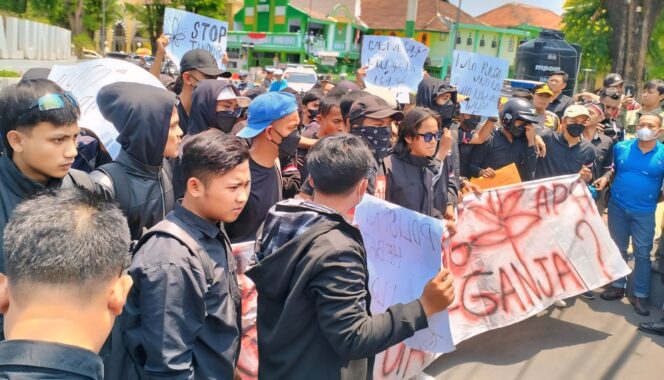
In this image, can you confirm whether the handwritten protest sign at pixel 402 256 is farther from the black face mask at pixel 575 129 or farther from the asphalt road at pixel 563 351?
the black face mask at pixel 575 129

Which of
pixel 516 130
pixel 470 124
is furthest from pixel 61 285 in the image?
pixel 470 124

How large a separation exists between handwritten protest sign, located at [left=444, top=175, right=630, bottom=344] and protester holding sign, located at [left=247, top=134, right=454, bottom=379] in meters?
1.92

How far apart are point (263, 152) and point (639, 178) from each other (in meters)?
3.97

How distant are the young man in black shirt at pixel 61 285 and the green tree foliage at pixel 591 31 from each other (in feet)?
100

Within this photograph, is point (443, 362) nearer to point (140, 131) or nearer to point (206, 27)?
point (140, 131)

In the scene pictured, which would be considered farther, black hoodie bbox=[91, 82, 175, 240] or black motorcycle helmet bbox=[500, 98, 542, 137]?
black motorcycle helmet bbox=[500, 98, 542, 137]

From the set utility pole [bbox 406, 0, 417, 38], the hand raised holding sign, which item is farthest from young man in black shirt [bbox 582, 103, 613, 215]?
utility pole [bbox 406, 0, 417, 38]

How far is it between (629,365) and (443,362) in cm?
145

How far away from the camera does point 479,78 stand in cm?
536

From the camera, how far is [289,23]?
49.6 m

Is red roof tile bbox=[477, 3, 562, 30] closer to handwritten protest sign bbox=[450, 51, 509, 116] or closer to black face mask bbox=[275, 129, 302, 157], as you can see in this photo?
handwritten protest sign bbox=[450, 51, 509, 116]

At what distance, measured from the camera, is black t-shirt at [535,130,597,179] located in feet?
16.9

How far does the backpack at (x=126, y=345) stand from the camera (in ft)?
6.23

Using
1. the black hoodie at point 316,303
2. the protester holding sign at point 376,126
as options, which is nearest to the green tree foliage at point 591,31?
the protester holding sign at point 376,126
